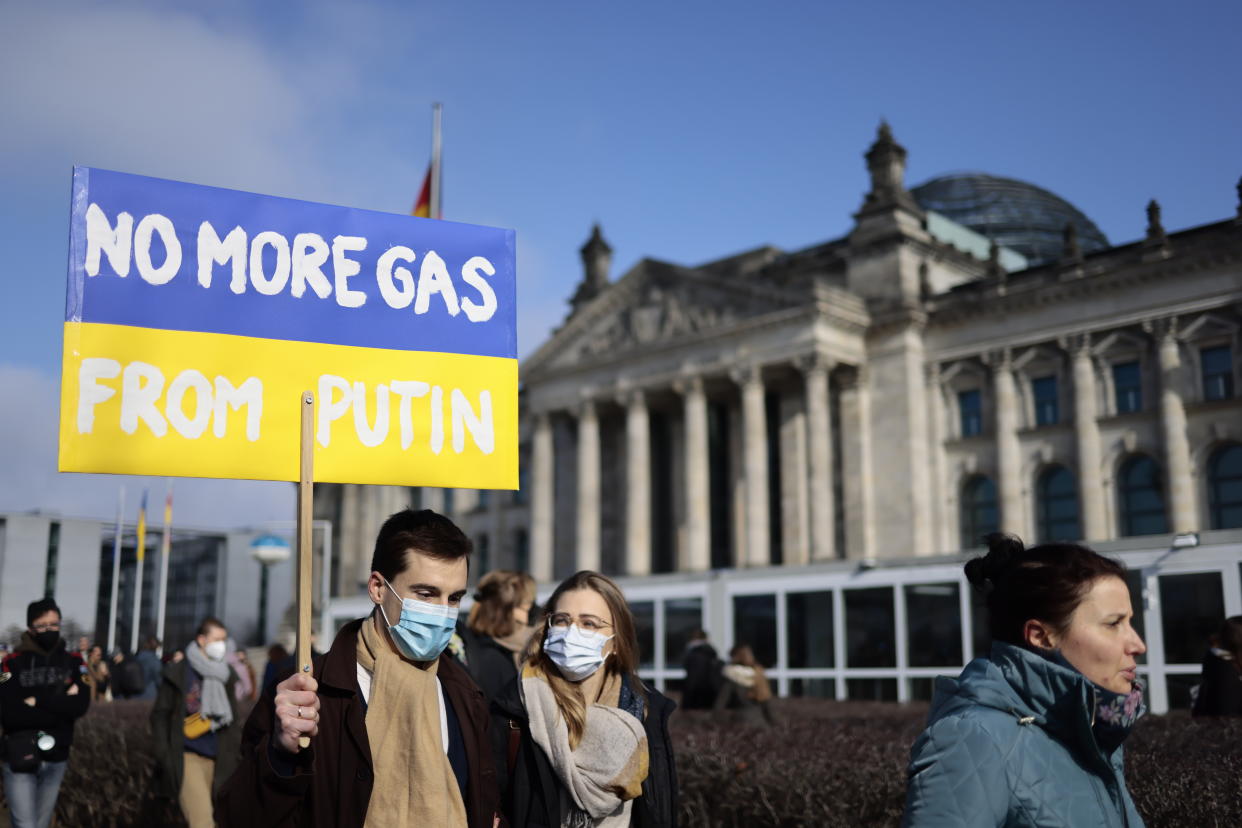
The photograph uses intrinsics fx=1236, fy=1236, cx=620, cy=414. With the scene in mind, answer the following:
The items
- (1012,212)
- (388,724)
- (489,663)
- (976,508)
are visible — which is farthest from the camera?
(1012,212)

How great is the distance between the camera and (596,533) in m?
52.4

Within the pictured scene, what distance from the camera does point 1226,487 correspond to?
129 feet

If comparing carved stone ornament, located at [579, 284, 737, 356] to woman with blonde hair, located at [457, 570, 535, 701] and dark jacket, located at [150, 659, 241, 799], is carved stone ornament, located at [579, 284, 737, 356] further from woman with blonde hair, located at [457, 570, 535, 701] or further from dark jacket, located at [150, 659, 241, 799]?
woman with blonde hair, located at [457, 570, 535, 701]

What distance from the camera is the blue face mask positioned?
4391 millimetres

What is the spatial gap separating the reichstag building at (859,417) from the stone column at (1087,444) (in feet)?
0.24

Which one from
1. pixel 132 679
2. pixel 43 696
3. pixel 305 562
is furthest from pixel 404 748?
pixel 132 679

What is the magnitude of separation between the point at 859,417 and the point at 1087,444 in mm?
8424

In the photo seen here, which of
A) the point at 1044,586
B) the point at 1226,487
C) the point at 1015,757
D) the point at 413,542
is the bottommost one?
the point at 1015,757

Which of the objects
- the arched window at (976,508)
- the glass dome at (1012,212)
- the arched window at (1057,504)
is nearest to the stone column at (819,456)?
the arched window at (976,508)

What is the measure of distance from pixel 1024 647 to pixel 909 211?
46757 mm

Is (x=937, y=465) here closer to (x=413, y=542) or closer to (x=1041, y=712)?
(x=413, y=542)

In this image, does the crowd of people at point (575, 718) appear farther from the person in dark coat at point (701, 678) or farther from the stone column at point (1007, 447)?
the stone column at point (1007, 447)

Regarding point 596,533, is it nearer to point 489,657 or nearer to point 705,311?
point 705,311

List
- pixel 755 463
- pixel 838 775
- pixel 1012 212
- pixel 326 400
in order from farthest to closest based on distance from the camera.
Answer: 1. pixel 1012 212
2. pixel 755 463
3. pixel 838 775
4. pixel 326 400
